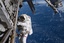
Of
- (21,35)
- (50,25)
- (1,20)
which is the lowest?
(50,25)

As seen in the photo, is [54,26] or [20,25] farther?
[54,26]

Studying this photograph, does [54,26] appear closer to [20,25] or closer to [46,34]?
[46,34]

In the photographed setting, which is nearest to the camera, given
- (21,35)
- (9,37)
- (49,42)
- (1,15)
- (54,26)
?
(1,15)

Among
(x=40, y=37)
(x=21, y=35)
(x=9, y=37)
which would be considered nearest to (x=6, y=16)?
(x=9, y=37)

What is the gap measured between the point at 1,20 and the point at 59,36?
102 meters

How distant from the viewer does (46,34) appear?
120250 millimetres

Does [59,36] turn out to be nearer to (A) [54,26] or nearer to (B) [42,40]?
(B) [42,40]

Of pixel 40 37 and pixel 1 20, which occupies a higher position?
pixel 1 20

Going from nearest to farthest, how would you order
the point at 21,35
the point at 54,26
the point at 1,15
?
the point at 1,15 → the point at 21,35 → the point at 54,26

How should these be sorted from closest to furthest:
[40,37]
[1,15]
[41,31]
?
[1,15] → [40,37] → [41,31]

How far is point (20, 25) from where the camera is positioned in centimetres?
1122

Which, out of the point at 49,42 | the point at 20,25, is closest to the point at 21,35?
the point at 20,25

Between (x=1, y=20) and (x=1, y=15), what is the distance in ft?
0.82

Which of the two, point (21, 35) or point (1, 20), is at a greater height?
point (1, 20)
